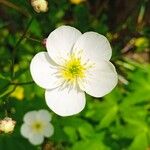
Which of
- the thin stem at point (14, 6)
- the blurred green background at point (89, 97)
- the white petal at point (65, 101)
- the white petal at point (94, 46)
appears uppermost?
the white petal at point (94, 46)

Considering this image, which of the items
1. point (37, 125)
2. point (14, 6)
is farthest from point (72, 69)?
point (14, 6)

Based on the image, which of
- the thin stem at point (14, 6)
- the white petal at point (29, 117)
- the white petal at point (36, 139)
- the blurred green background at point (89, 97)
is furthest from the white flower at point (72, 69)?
the thin stem at point (14, 6)

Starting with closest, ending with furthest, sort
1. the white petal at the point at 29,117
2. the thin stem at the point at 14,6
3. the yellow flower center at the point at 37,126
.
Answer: the white petal at the point at 29,117 → the yellow flower center at the point at 37,126 → the thin stem at the point at 14,6

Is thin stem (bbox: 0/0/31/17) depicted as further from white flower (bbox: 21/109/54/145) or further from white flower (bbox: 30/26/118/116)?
white flower (bbox: 30/26/118/116)

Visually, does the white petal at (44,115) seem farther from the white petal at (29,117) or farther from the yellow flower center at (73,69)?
the yellow flower center at (73,69)

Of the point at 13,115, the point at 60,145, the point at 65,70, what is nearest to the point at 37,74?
the point at 65,70

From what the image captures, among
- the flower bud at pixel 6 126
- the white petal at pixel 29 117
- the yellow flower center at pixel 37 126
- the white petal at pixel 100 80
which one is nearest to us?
the flower bud at pixel 6 126
